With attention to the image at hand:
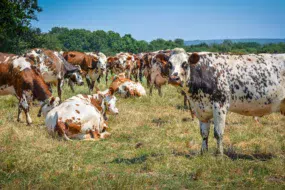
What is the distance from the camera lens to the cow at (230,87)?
7258mm

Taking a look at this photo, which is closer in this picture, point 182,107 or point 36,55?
point 182,107

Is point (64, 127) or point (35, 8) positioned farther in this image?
point (35, 8)

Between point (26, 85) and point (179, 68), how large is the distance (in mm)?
5612

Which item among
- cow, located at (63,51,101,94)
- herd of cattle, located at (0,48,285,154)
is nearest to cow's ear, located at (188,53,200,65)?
herd of cattle, located at (0,48,285,154)

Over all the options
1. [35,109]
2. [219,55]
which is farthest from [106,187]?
[35,109]

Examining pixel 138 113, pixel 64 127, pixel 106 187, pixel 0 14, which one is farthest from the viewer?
pixel 0 14

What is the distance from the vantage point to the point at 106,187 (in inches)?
217

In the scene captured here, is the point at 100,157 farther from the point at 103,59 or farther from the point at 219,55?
the point at 103,59

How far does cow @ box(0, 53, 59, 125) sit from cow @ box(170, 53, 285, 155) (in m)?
5.19

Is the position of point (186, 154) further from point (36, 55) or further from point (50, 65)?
point (36, 55)

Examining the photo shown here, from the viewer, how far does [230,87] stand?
732cm

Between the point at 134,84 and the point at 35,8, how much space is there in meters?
14.2

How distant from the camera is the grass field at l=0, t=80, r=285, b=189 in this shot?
5.89 metres

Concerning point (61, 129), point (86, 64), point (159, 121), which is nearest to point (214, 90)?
point (61, 129)
